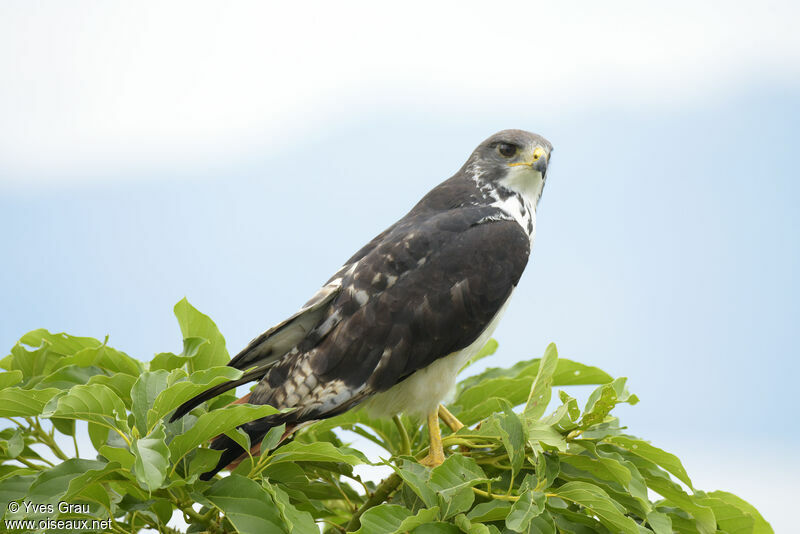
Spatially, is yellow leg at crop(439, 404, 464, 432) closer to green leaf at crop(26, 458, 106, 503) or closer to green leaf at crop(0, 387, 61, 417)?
green leaf at crop(26, 458, 106, 503)

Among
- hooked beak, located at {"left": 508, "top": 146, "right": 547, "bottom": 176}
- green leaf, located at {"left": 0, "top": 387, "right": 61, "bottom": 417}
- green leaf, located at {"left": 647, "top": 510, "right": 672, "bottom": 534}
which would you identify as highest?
hooked beak, located at {"left": 508, "top": 146, "right": 547, "bottom": 176}

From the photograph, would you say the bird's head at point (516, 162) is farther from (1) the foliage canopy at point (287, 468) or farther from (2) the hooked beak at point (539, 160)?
(1) the foliage canopy at point (287, 468)

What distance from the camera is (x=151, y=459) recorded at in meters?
2.37

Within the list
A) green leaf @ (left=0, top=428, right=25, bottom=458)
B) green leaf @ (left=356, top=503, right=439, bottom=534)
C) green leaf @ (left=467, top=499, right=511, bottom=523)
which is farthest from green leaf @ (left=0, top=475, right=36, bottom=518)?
green leaf @ (left=467, top=499, right=511, bottom=523)

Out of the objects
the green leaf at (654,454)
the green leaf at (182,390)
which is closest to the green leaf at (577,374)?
the green leaf at (654,454)

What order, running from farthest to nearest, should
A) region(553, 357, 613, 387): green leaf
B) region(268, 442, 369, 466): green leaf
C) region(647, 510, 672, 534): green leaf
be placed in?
region(553, 357, 613, 387): green leaf
region(647, 510, 672, 534): green leaf
region(268, 442, 369, 466): green leaf

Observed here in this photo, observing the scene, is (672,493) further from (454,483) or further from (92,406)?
(92,406)

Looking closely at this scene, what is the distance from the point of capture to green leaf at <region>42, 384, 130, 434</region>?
2.54 meters

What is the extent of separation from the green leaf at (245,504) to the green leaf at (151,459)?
0.31m

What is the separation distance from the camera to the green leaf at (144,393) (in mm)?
2682

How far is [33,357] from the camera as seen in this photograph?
3672 millimetres

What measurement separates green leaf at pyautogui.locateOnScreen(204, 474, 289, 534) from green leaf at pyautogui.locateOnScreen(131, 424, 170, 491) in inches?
12.1

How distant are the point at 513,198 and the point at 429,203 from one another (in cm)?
49

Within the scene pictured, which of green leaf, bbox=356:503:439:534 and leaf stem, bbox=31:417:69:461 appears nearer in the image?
green leaf, bbox=356:503:439:534
